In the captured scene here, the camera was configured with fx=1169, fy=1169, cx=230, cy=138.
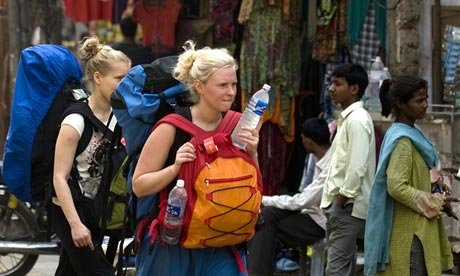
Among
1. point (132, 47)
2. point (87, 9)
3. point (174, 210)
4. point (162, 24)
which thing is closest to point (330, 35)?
point (162, 24)

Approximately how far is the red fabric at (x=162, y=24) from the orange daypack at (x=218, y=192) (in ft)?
20.6

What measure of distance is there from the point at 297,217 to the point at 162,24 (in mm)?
3426

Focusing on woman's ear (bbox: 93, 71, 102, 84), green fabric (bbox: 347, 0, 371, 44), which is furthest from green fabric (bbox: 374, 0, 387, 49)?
woman's ear (bbox: 93, 71, 102, 84)

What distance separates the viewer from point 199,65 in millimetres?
5531

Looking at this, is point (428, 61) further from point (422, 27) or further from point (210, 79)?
point (210, 79)

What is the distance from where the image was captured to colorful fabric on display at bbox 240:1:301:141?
1053 centimetres

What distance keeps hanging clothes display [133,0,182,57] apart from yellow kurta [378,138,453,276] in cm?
551

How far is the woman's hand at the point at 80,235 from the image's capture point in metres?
6.37

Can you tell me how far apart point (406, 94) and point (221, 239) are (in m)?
1.72

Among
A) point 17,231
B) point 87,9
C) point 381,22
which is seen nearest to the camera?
point 17,231

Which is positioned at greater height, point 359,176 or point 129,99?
point 129,99

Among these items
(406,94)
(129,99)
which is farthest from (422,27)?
(129,99)

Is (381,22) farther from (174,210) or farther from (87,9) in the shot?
(174,210)

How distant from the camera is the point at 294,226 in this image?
29.8 feet
